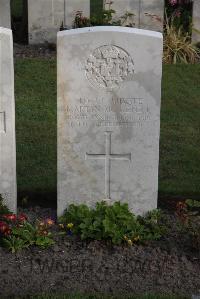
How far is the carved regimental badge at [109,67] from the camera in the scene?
21.5 feet

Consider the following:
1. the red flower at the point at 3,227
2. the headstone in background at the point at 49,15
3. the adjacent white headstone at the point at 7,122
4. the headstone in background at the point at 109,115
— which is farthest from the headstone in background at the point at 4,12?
the red flower at the point at 3,227

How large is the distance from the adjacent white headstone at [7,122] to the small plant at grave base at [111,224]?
0.59 m

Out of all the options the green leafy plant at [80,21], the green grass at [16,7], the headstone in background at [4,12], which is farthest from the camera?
the green grass at [16,7]

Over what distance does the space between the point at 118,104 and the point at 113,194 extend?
0.89 meters

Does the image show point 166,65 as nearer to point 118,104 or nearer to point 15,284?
point 118,104

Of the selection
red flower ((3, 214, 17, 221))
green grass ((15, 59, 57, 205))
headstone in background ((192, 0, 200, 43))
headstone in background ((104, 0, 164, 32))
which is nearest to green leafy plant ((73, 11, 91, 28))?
headstone in background ((104, 0, 164, 32))

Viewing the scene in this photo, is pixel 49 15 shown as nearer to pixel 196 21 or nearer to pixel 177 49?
pixel 177 49

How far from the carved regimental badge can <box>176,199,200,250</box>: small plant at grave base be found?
1300mm

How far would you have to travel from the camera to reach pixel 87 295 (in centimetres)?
579

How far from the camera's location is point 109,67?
660 centimetres

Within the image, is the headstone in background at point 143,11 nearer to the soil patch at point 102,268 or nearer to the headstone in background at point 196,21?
the headstone in background at point 196,21

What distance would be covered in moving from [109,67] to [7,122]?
3.48 feet

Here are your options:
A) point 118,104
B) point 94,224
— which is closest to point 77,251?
point 94,224

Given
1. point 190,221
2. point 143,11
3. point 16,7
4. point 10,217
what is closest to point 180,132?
point 190,221
